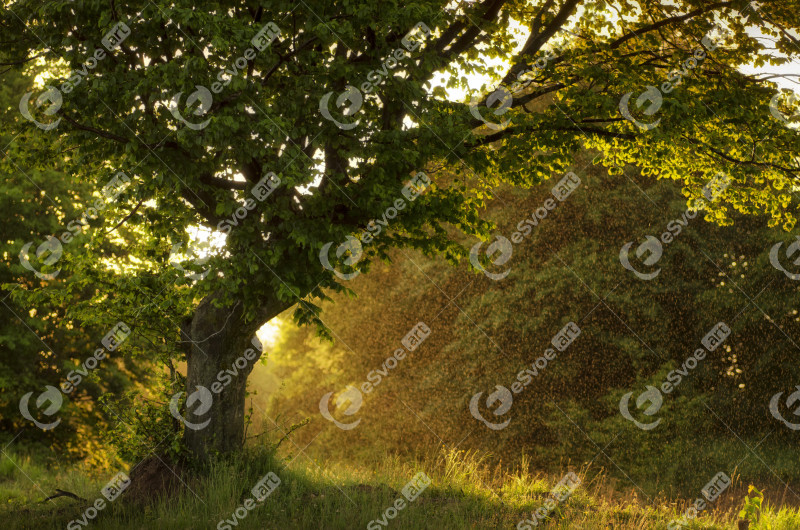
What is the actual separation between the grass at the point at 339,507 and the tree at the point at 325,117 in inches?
48.2

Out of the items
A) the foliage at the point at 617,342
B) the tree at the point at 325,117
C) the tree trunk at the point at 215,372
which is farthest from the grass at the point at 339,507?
the foliage at the point at 617,342

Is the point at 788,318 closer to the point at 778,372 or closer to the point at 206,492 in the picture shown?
the point at 778,372

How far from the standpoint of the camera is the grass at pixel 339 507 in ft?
27.9

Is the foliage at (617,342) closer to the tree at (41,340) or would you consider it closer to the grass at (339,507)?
the grass at (339,507)

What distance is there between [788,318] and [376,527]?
58.8 feet

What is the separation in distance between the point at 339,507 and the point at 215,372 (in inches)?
118

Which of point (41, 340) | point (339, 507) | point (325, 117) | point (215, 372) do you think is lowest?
point (41, 340)

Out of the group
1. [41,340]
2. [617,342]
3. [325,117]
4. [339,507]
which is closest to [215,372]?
[339,507]

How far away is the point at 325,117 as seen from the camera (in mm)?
8641

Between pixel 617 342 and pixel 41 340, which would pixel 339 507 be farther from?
pixel 41 340

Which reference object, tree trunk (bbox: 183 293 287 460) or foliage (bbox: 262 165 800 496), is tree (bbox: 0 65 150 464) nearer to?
tree trunk (bbox: 183 293 287 460)

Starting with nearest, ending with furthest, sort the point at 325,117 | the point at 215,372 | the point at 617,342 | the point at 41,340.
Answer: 1. the point at 325,117
2. the point at 215,372
3. the point at 41,340
4. the point at 617,342

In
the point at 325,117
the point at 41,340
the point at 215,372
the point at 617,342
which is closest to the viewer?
the point at 325,117

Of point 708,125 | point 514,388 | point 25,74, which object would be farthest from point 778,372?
point 25,74
